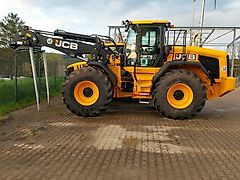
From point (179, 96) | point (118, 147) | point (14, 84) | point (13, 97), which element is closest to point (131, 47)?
point (179, 96)

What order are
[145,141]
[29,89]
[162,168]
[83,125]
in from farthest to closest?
[29,89]
[83,125]
[145,141]
[162,168]

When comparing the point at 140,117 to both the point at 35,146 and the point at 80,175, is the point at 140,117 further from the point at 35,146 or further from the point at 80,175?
the point at 80,175

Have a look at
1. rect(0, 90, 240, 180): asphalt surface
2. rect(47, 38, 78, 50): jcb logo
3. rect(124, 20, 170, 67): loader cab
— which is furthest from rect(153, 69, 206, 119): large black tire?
rect(47, 38, 78, 50): jcb logo

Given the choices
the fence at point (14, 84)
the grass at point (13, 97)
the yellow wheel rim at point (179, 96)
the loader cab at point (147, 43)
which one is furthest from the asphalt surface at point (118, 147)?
the fence at point (14, 84)

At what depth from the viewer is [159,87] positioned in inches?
403

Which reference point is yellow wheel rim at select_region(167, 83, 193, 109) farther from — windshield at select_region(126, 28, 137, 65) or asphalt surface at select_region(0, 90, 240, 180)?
windshield at select_region(126, 28, 137, 65)

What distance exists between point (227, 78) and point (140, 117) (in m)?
3.19

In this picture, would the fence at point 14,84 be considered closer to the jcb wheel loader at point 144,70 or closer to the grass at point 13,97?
the grass at point 13,97

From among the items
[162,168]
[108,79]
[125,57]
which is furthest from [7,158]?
[125,57]

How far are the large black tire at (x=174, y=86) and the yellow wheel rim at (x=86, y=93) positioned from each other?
1.95m

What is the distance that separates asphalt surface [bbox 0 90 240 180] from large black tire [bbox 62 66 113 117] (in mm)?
317

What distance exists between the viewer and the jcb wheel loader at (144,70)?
1028cm

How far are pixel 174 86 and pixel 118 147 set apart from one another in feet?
13.4

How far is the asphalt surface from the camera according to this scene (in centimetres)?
536
